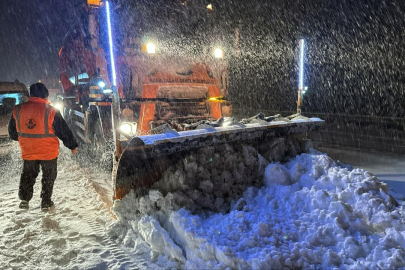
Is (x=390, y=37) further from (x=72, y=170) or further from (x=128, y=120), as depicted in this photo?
(x=72, y=170)

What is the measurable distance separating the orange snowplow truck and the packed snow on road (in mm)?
1606

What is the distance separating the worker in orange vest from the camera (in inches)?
145

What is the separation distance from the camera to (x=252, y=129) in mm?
3605

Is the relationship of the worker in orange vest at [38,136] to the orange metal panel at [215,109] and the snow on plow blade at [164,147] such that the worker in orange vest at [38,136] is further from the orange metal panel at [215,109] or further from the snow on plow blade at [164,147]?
the orange metal panel at [215,109]

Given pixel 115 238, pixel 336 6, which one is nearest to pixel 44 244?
pixel 115 238

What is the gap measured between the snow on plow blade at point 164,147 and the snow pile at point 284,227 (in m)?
0.21

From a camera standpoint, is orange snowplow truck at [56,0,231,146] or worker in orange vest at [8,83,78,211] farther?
orange snowplow truck at [56,0,231,146]

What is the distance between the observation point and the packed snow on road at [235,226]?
2.28m

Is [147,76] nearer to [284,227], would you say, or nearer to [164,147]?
[164,147]

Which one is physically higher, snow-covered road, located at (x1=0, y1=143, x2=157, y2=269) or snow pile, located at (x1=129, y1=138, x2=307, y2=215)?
snow pile, located at (x1=129, y1=138, x2=307, y2=215)

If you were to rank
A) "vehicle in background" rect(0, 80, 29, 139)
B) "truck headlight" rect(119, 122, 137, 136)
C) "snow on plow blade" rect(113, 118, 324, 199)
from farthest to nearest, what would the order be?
1. "vehicle in background" rect(0, 80, 29, 139)
2. "truck headlight" rect(119, 122, 137, 136)
3. "snow on plow blade" rect(113, 118, 324, 199)

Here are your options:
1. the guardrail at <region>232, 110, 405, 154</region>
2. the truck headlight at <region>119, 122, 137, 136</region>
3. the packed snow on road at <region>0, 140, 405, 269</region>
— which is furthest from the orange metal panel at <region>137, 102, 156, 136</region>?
the guardrail at <region>232, 110, 405, 154</region>

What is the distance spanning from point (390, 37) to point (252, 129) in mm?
11315

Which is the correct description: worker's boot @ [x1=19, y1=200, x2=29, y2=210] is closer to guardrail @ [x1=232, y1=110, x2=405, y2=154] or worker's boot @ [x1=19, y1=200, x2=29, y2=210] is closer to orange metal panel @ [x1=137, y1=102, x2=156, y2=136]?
orange metal panel @ [x1=137, y1=102, x2=156, y2=136]
